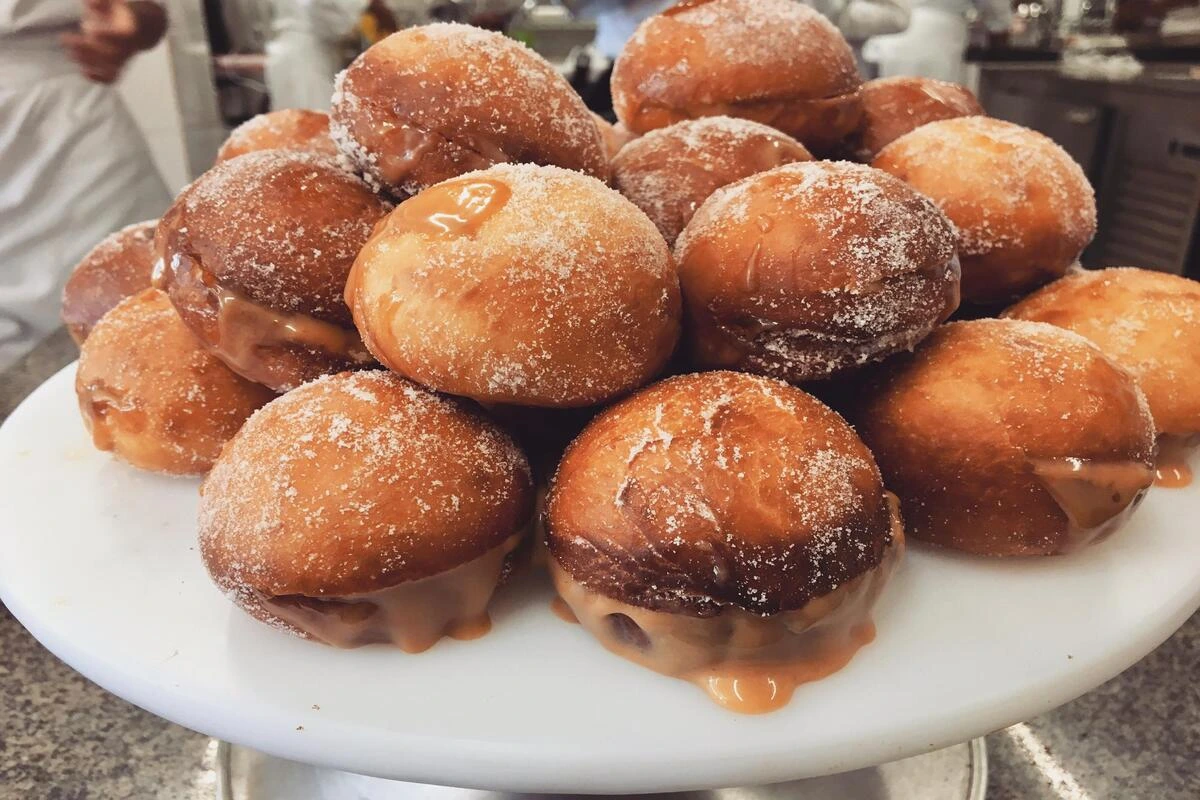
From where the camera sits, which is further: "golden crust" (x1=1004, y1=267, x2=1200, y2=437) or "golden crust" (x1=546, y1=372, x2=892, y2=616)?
"golden crust" (x1=1004, y1=267, x2=1200, y2=437)

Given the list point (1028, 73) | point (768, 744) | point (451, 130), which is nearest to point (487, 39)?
point (451, 130)

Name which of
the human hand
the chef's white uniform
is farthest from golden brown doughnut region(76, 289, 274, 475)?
the human hand

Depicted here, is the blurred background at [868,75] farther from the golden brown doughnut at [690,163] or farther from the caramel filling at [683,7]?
the golden brown doughnut at [690,163]

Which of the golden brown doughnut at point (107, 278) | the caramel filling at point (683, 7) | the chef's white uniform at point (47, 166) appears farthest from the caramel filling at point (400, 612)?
the chef's white uniform at point (47, 166)

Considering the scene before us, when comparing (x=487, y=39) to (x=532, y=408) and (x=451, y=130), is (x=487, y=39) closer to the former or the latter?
(x=451, y=130)

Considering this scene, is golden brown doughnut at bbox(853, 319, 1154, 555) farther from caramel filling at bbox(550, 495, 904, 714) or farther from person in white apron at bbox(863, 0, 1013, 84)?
person in white apron at bbox(863, 0, 1013, 84)

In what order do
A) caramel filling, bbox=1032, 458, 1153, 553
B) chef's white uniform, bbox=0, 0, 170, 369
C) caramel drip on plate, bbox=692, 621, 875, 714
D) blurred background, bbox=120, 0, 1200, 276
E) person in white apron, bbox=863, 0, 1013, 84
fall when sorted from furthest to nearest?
1. person in white apron, bbox=863, 0, 1013, 84
2. blurred background, bbox=120, 0, 1200, 276
3. chef's white uniform, bbox=0, 0, 170, 369
4. caramel filling, bbox=1032, 458, 1153, 553
5. caramel drip on plate, bbox=692, 621, 875, 714
